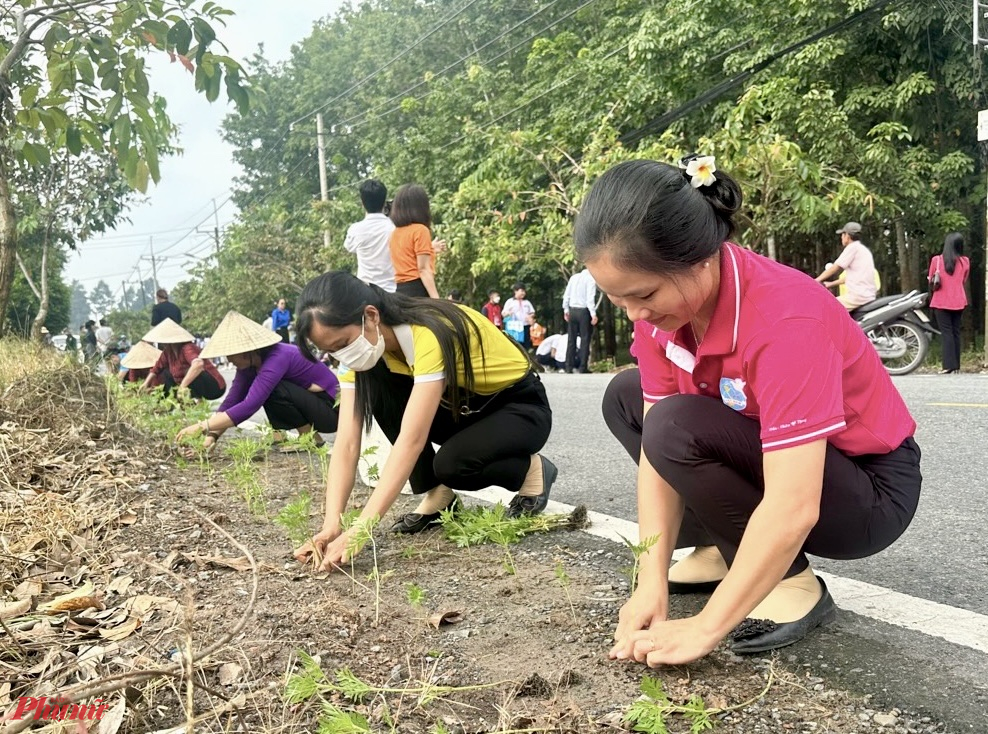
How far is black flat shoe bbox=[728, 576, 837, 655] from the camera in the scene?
187 cm

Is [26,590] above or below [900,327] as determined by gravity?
below

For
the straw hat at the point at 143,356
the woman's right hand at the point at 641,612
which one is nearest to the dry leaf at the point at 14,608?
the woman's right hand at the point at 641,612

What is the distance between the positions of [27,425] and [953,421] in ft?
17.4

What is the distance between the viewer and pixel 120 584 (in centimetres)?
252

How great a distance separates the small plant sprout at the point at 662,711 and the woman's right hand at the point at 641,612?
17 centimetres

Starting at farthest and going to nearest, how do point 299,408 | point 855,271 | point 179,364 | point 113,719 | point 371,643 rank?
point 855,271 < point 179,364 < point 299,408 < point 371,643 < point 113,719

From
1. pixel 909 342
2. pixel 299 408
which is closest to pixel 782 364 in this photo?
pixel 299 408

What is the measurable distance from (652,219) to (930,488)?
2.60 m

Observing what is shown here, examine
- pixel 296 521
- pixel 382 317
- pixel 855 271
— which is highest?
pixel 855 271

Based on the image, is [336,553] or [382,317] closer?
[336,553]

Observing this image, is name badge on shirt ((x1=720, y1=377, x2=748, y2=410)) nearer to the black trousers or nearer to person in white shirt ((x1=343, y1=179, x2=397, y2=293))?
the black trousers

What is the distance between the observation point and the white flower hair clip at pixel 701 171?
5.50 feet

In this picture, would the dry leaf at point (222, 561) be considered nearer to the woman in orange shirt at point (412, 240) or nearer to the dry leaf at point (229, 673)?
the dry leaf at point (229, 673)

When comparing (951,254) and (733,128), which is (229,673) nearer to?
(951,254)
